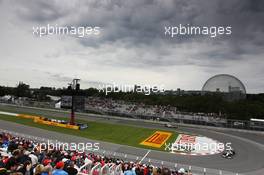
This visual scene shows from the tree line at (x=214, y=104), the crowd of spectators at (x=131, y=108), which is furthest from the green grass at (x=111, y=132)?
the crowd of spectators at (x=131, y=108)

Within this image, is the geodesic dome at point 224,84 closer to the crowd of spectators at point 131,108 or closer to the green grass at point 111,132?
the crowd of spectators at point 131,108

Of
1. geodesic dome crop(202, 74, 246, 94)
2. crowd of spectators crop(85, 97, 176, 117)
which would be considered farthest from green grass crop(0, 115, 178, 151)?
geodesic dome crop(202, 74, 246, 94)

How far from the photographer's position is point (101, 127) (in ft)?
151

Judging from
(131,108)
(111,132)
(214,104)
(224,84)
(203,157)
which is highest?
(224,84)

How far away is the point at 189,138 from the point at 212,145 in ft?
16.2

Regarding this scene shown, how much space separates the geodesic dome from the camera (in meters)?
58.0

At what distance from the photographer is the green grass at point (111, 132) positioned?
→ 37.2 meters

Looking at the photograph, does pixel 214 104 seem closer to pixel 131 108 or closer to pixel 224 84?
pixel 224 84

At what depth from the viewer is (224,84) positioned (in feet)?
194

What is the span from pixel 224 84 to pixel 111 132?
3181 centimetres

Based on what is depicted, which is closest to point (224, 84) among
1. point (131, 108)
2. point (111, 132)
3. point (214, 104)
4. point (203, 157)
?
point (214, 104)

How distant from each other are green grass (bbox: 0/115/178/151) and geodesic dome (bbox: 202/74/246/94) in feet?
71.9

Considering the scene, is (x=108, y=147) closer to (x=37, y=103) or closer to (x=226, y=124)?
(x=226, y=124)

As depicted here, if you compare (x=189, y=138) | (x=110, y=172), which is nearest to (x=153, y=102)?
(x=189, y=138)
